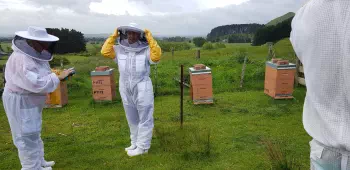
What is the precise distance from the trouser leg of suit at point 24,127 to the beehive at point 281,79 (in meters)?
5.95

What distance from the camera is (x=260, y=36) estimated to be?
845 inches

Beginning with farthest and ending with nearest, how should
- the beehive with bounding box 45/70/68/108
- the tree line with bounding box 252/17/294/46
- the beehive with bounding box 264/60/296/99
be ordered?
1. the tree line with bounding box 252/17/294/46
2. the beehive with bounding box 45/70/68/108
3. the beehive with bounding box 264/60/296/99

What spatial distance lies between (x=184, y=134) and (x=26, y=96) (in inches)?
102

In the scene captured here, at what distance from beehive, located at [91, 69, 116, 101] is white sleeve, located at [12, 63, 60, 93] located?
420 centimetres

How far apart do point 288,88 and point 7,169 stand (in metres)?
6.70

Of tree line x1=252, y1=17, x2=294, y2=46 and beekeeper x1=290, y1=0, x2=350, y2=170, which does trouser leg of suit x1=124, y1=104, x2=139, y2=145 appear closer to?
beekeeper x1=290, y1=0, x2=350, y2=170

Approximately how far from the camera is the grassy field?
176 inches

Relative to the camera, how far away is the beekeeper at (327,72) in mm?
1523

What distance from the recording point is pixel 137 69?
432cm

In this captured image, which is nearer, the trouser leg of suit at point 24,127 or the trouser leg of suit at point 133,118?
the trouser leg of suit at point 24,127

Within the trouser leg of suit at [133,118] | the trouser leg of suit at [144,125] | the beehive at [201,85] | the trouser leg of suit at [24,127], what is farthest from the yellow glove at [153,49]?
the beehive at [201,85]

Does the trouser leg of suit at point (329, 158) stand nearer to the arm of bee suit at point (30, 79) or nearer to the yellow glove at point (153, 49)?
the yellow glove at point (153, 49)

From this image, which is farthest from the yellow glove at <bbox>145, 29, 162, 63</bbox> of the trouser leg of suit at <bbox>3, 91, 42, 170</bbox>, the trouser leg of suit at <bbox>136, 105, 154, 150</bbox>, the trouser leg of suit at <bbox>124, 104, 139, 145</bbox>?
the trouser leg of suit at <bbox>3, 91, 42, 170</bbox>

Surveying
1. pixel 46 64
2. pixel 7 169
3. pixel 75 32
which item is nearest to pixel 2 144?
pixel 7 169
